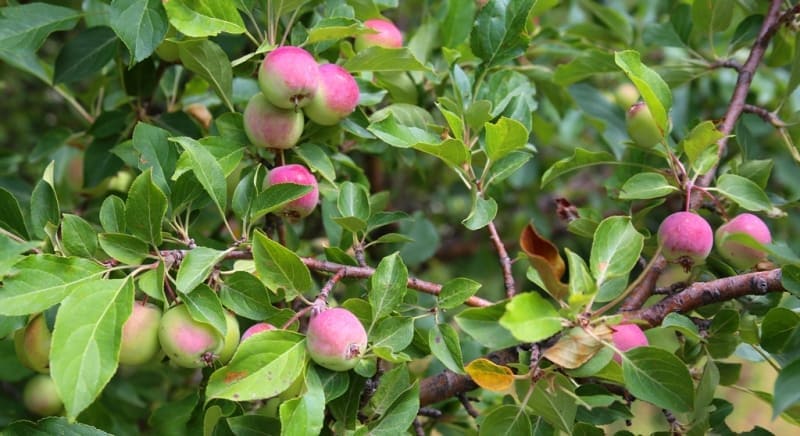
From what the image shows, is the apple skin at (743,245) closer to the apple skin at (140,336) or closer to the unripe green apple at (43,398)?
the apple skin at (140,336)

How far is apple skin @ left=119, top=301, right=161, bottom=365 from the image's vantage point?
69 cm

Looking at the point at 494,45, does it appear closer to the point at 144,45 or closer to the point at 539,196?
the point at 144,45

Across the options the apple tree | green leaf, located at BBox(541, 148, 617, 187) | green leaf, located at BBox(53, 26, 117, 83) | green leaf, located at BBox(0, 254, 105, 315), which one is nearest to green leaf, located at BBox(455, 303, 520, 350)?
the apple tree

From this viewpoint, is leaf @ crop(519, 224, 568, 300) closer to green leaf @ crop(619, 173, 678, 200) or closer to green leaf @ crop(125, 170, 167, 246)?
green leaf @ crop(619, 173, 678, 200)

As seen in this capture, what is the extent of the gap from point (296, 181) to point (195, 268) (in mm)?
152

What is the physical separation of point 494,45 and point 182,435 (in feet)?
1.93

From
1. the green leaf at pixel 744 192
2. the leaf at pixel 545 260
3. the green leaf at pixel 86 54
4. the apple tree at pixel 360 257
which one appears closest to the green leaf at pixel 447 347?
the apple tree at pixel 360 257

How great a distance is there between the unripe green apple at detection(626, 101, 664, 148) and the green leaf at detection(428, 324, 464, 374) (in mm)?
311

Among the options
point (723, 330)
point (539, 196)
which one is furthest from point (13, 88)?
point (723, 330)

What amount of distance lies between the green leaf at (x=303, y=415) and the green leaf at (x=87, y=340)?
14 cm

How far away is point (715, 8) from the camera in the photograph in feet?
3.34

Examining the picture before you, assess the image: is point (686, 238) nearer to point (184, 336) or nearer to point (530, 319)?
point (530, 319)

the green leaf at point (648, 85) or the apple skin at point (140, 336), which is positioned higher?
the green leaf at point (648, 85)

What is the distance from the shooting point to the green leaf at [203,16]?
75 cm
